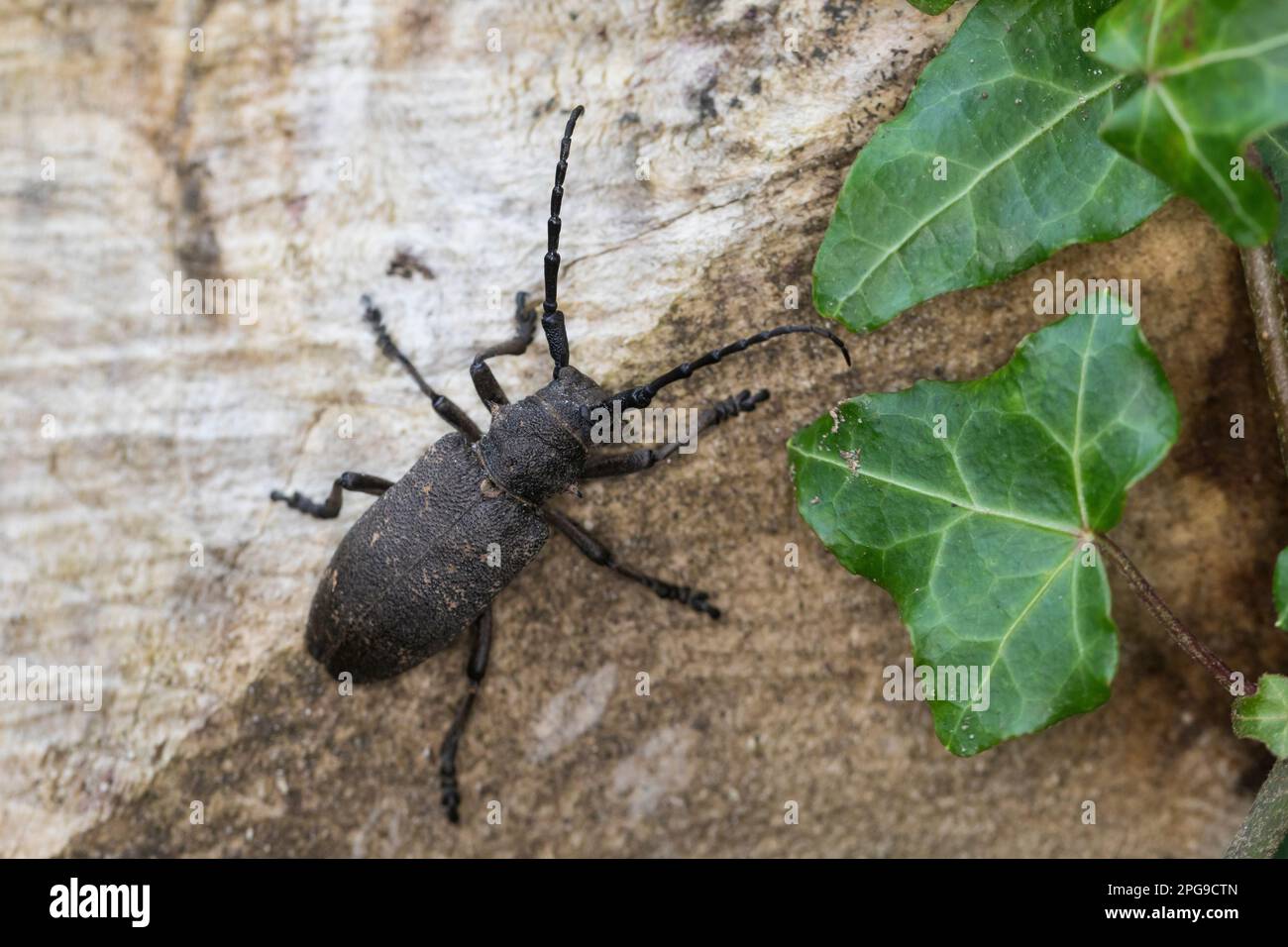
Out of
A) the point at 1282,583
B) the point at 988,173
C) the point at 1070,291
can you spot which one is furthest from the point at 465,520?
the point at 1282,583

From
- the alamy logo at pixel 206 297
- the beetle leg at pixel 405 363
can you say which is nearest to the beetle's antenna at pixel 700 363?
the beetle leg at pixel 405 363

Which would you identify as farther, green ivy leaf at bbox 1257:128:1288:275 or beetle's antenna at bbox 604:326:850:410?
beetle's antenna at bbox 604:326:850:410

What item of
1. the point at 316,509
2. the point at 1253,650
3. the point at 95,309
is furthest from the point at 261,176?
the point at 1253,650

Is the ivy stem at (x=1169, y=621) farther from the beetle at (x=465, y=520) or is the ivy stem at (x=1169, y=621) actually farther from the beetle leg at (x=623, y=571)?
the beetle leg at (x=623, y=571)

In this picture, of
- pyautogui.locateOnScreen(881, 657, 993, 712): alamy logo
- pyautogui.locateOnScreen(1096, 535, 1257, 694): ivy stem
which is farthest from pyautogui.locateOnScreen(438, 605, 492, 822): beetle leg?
pyautogui.locateOnScreen(1096, 535, 1257, 694): ivy stem

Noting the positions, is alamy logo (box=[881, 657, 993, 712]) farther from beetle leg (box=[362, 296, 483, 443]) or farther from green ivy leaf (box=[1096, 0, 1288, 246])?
beetle leg (box=[362, 296, 483, 443])

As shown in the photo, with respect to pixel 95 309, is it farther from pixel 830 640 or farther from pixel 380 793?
→ pixel 830 640
